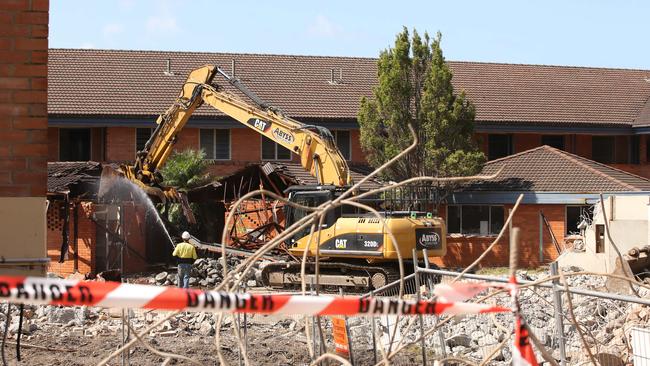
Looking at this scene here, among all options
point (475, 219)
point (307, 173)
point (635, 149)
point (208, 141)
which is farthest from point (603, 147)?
point (208, 141)

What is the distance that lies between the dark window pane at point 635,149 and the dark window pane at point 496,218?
30.0 feet

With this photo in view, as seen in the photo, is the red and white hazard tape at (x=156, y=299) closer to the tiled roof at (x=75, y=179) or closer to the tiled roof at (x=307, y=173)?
the tiled roof at (x=75, y=179)

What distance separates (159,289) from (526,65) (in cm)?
4305

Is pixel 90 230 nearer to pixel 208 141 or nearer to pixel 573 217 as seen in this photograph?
pixel 208 141

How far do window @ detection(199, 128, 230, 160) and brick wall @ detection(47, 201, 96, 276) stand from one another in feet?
26.9

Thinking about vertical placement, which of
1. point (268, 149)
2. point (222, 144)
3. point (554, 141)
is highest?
point (554, 141)

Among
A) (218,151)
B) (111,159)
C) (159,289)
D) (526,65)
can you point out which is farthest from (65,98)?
(159,289)

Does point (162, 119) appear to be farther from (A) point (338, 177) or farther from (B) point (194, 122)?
(B) point (194, 122)

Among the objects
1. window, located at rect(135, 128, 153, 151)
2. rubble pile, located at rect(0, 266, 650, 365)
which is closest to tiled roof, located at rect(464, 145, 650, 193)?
window, located at rect(135, 128, 153, 151)

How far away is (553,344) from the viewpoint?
1265 centimetres

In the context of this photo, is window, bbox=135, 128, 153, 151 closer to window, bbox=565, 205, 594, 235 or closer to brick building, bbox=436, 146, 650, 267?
brick building, bbox=436, 146, 650, 267

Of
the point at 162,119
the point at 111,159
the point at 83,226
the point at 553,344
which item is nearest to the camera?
the point at 553,344

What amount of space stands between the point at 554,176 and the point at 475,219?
10.6 feet

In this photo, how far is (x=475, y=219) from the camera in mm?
36469
